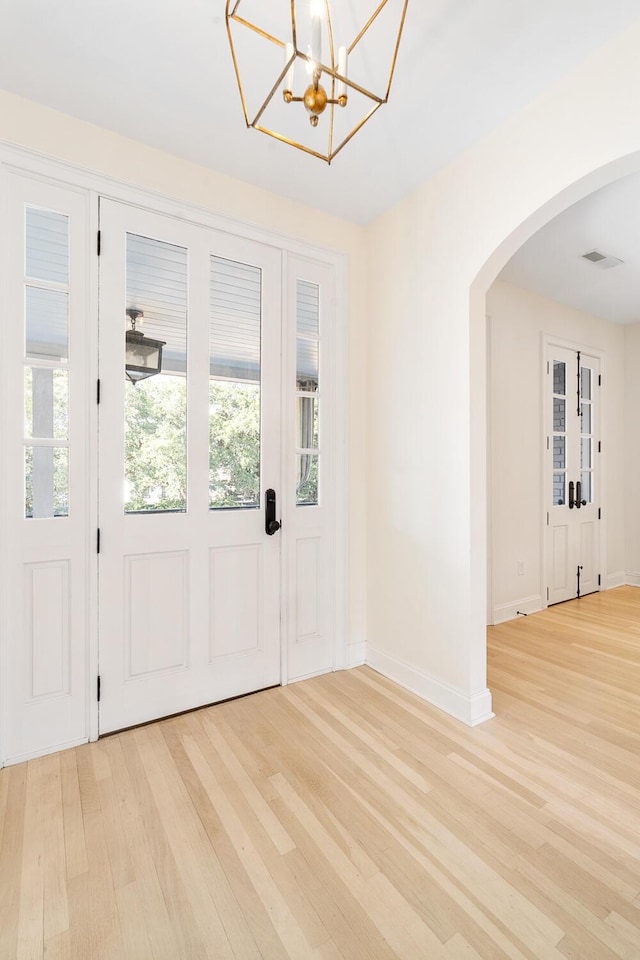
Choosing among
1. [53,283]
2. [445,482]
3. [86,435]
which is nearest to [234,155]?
[53,283]

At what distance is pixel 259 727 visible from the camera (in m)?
2.29

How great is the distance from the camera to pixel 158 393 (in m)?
2.35

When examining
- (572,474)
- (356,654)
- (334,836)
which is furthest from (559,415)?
(334,836)

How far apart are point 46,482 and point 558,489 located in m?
4.24

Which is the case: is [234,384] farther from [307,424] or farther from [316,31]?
[316,31]

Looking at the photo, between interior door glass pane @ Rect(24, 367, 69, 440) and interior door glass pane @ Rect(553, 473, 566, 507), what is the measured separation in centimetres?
411

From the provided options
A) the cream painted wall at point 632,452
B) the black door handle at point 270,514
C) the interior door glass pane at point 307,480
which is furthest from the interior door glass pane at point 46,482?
the cream painted wall at point 632,452

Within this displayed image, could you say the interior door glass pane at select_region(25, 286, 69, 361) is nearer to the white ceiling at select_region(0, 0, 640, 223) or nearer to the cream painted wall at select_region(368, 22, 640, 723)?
the white ceiling at select_region(0, 0, 640, 223)

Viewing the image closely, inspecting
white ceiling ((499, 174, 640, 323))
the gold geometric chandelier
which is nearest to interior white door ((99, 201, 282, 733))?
the gold geometric chandelier

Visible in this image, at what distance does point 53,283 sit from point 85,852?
87.1 inches

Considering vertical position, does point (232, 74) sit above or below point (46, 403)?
above

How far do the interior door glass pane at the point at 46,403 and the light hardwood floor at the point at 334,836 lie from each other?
1438 mm

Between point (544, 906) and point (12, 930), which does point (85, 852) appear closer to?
point (12, 930)

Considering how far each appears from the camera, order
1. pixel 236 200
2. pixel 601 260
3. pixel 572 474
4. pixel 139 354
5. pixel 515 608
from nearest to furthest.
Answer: pixel 139 354
pixel 236 200
pixel 601 260
pixel 515 608
pixel 572 474
